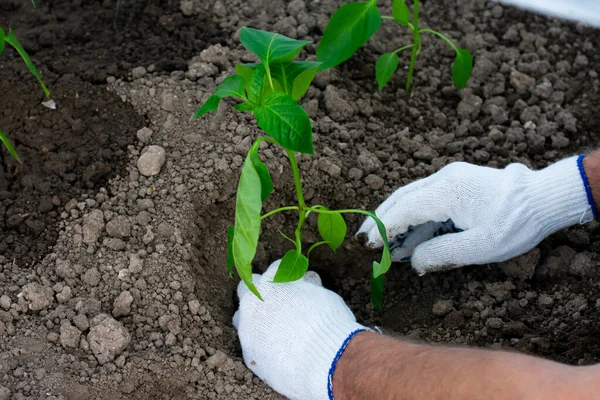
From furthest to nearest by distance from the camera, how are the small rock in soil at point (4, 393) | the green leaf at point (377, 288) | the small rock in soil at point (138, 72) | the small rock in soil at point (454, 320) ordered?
the small rock in soil at point (138, 72)
the small rock in soil at point (454, 320)
the green leaf at point (377, 288)
the small rock in soil at point (4, 393)

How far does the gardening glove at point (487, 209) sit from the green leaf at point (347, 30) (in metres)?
0.43

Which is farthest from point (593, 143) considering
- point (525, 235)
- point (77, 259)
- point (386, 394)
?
point (77, 259)

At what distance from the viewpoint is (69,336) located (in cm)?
173

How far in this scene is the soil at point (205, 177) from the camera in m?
1.78

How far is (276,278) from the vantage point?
5.47 ft

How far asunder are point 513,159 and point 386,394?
1.02m

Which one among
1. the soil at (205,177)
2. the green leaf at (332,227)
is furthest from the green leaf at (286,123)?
the soil at (205,177)

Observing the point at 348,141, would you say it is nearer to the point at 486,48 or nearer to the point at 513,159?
the point at 513,159

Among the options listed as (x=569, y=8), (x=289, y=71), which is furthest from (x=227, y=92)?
(x=569, y=8)

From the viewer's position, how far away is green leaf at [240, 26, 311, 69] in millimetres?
1518

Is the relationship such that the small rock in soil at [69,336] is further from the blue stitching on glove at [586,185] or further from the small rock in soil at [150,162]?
the blue stitching on glove at [586,185]

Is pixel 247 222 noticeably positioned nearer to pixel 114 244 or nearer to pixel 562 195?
pixel 114 244

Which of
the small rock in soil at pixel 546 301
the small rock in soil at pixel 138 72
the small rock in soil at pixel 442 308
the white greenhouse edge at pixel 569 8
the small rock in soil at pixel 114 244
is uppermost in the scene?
the white greenhouse edge at pixel 569 8

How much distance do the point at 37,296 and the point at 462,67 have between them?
1.42 m
